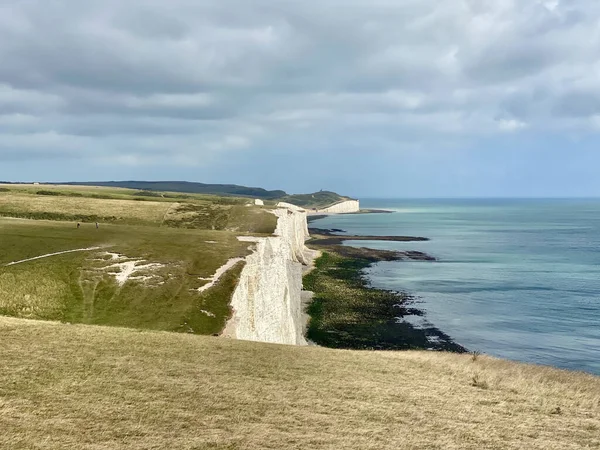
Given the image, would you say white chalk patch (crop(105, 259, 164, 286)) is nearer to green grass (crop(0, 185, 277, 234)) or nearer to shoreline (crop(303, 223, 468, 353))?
Result: shoreline (crop(303, 223, 468, 353))

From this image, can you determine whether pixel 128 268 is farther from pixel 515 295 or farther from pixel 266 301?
pixel 515 295

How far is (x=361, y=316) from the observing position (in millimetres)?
59219

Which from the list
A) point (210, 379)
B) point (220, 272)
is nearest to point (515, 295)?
point (220, 272)

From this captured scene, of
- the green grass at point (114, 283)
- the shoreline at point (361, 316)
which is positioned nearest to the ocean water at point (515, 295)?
the shoreline at point (361, 316)

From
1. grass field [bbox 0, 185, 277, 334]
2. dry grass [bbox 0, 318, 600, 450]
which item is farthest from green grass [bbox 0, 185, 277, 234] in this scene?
dry grass [bbox 0, 318, 600, 450]

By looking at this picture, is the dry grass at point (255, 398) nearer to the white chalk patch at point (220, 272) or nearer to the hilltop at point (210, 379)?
the hilltop at point (210, 379)

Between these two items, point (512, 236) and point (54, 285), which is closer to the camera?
point (54, 285)

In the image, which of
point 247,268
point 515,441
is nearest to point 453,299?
point 247,268

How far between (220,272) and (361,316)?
2461cm

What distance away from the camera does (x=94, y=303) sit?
34219mm

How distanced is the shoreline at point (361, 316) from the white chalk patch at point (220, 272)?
42.9 ft

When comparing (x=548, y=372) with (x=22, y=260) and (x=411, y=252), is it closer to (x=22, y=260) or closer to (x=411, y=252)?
(x=22, y=260)

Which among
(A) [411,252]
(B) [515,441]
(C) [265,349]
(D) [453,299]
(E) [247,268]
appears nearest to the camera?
(B) [515,441]

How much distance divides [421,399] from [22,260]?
3538 centimetres
